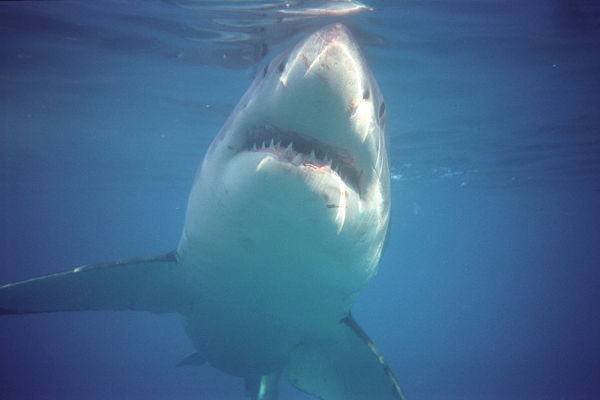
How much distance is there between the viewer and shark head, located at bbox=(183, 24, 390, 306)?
2020 mm

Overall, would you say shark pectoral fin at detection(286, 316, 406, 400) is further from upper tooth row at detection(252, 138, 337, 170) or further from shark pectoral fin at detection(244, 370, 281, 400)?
upper tooth row at detection(252, 138, 337, 170)

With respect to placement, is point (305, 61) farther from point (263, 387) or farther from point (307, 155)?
point (263, 387)

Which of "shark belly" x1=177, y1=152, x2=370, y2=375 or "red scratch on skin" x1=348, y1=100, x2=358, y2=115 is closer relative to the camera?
"red scratch on skin" x1=348, y1=100, x2=358, y2=115

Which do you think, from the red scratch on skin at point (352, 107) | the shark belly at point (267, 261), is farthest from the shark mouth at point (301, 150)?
the red scratch on skin at point (352, 107)

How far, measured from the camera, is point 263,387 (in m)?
7.14

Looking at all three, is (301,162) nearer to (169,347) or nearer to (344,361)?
(344,361)

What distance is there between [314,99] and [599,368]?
51735 millimetres

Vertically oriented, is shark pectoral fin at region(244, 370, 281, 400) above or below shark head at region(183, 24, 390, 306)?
below

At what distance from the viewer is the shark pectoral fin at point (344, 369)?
4.72 metres

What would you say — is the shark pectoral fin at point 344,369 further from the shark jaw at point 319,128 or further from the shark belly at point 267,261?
the shark jaw at point 319,128

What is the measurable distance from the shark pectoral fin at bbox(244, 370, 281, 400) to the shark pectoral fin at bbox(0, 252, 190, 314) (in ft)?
9.58

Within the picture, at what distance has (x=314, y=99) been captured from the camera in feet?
6.52

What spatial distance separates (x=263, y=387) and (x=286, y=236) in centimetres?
574

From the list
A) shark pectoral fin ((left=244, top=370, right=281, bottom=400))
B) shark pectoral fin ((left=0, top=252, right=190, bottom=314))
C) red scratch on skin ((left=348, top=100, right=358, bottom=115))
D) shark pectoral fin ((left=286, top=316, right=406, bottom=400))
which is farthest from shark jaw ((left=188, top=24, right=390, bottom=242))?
shark pectoral fin ((left=244, top=370, right=281, bottom=400))
